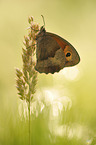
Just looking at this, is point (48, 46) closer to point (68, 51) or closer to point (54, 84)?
point (68, 51)

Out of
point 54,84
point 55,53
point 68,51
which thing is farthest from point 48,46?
point 54,84

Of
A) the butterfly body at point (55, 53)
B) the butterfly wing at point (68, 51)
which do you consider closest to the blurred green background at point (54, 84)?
the butterfly body at point (55, 53)

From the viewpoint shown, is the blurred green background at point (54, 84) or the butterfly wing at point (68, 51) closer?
the blurred green background at point (54, 84)

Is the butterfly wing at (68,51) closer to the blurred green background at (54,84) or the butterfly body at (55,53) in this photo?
the butterfly body at (55,53)

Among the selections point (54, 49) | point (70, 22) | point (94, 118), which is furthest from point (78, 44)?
point (94, 118)
